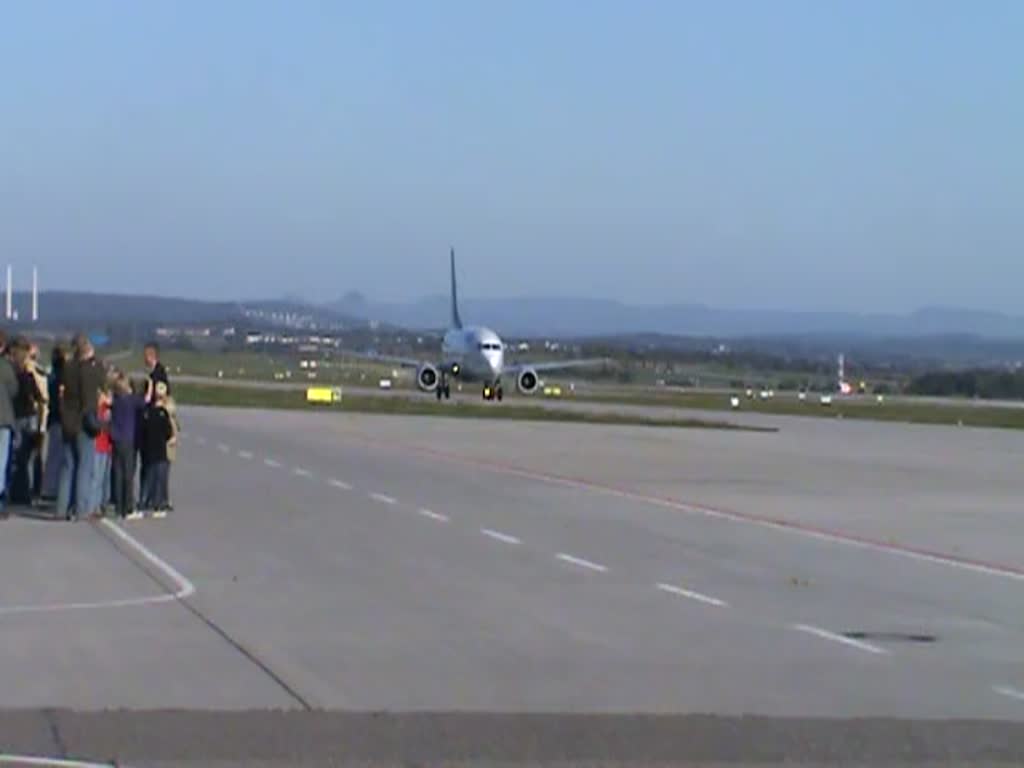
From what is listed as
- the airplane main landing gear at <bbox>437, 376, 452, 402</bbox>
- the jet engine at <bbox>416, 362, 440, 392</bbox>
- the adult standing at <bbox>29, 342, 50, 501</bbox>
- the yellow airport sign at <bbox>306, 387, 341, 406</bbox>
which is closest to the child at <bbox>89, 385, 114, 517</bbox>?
the adult standing at <bbox>29, 342, 50, 501</bbox>

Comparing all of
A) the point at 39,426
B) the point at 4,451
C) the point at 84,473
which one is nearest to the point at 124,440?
the point at 84,473

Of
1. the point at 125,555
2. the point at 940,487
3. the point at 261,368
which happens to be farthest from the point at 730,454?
the point at 261,368

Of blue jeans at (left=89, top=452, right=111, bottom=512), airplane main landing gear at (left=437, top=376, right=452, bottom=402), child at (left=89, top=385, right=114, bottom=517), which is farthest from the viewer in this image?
airplane main landing gear at (left=437, top=376, right=452, bottom=402)

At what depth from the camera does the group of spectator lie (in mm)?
23234

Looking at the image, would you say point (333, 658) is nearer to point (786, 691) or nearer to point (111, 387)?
point (786, 691)

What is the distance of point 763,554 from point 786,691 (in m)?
9.11

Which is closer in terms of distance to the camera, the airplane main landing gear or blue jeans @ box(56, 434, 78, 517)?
blue jeans @ box(56, 434, 78, 517)

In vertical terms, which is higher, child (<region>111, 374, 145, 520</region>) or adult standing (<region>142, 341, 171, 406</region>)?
adult standing (<region>142, 341, 171, 406</region>)

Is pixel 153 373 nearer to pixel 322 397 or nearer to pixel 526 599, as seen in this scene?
pixel 526 599

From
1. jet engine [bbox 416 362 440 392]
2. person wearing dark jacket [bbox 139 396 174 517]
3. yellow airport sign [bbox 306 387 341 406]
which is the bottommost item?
yellow airport sign [bbox 306 387 341 406]

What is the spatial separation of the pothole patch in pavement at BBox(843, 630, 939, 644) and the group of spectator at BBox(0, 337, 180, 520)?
10509 mm

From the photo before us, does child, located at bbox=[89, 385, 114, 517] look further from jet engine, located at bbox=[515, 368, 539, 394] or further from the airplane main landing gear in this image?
jet engine, located at bbox=[515, 368, 539, 394]

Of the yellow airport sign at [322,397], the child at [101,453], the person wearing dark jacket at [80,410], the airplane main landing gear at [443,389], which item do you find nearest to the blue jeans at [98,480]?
the child at [101,453]

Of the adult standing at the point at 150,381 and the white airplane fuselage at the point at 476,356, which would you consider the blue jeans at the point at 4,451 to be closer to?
the adult standing at the point at 150,381
